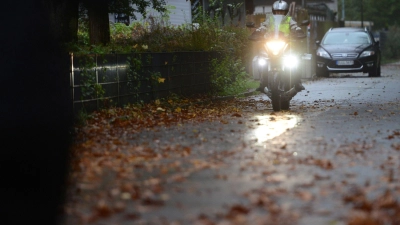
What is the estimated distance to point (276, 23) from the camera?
17234 millimetres

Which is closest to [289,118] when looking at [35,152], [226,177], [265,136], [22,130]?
[265,136]

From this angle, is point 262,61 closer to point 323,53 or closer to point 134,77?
point 134,77

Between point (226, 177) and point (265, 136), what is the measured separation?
153 inches

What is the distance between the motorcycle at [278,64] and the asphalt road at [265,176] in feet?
4.82

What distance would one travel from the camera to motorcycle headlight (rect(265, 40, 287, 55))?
55.7 feet

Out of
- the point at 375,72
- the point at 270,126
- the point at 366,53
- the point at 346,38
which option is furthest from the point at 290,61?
the point at 346,38

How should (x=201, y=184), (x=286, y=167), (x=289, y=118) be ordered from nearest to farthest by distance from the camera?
(x=201, y=184), (x=286, y=167), (x=289, y=118)

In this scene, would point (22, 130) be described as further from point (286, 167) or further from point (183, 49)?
point (183, 49)

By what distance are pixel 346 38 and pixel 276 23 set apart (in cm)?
1832

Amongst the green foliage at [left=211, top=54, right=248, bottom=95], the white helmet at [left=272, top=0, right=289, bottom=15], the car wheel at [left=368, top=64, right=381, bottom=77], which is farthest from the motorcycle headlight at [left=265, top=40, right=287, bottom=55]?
the car wheel at [left=368, top=64, right=381, bottom=77]

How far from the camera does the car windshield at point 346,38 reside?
34781 mm

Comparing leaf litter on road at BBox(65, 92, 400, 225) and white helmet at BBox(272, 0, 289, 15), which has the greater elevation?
white helmet at BBox(272, 0, 289, 15)

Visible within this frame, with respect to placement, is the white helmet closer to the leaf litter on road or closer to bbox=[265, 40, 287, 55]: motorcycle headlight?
bbox=[265, 40, 287, 55]: motorcycle headlight

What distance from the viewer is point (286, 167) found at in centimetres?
938
